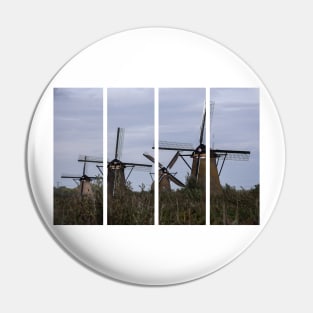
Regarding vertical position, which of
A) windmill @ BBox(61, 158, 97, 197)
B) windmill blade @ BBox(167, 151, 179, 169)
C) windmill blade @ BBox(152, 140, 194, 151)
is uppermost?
windmill blade @ BBox(152, 140, 194, 151)

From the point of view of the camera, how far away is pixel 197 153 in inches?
273

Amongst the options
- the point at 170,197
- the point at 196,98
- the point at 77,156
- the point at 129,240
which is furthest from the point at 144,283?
the point at 196,98

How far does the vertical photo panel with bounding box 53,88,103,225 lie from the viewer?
7012mm

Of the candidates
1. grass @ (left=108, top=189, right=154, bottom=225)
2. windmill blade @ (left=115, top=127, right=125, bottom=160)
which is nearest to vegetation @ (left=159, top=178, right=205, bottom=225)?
grass @ (left=108, top=189, right=154, bottom=225)

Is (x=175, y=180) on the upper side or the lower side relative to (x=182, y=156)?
lower

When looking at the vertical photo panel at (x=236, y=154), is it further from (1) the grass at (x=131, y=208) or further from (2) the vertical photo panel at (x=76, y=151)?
(2) the vertical photo panel at (x=76, y=151)

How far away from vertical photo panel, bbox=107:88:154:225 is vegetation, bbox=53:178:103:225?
10 cm

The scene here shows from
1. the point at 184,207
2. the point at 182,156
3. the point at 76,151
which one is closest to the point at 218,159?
the point at 182,156

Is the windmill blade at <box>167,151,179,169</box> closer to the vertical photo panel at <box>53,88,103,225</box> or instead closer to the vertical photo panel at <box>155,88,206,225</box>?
the vertical photo panel at <box>155,88,206,225</box>

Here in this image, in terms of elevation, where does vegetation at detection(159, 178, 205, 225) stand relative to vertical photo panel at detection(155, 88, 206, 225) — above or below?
below

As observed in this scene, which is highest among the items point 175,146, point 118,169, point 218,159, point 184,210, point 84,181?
point 175,146

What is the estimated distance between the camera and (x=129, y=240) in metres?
7.00

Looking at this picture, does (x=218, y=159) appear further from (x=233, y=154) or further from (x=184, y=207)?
(x=184, y=207)

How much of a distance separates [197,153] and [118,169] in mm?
769
